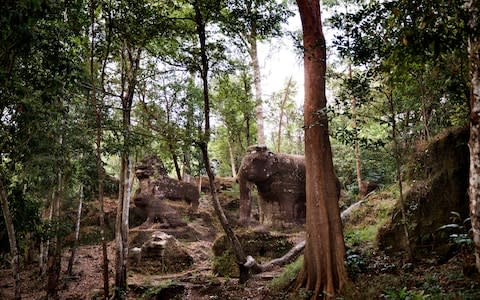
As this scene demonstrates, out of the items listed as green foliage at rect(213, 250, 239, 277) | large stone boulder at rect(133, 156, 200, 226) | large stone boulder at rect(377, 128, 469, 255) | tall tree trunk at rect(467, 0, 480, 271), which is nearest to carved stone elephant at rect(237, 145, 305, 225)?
large stone boulder at rect(133, 156, 200, 226)

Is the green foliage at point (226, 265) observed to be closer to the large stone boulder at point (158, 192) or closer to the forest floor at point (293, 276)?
the forest floor at point (293, 276)

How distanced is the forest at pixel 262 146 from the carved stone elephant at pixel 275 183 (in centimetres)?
7

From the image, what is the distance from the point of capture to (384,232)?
856cm

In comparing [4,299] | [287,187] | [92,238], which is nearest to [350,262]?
[287,187]

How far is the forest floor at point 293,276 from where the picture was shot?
535 cm

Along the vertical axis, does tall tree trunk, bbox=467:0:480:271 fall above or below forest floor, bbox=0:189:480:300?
above

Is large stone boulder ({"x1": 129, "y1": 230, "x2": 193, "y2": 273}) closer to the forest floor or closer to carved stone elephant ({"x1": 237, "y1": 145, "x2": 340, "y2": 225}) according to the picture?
the forest floor

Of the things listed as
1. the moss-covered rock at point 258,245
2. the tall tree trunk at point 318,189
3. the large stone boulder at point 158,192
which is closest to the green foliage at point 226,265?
the moss-covered rock at point 258,245

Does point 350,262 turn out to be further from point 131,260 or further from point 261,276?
point 131,260

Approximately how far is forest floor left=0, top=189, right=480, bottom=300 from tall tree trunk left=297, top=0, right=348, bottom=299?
0.37 m

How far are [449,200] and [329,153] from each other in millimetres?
2621

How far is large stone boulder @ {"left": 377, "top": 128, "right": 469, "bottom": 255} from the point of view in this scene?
7184mm

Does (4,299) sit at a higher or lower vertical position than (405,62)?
lower

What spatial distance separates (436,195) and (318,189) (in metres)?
2.54
